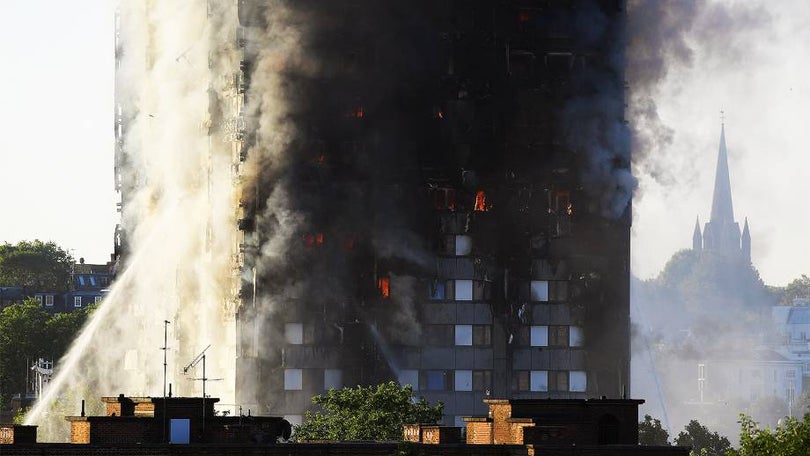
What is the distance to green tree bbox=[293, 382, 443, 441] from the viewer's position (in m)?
188

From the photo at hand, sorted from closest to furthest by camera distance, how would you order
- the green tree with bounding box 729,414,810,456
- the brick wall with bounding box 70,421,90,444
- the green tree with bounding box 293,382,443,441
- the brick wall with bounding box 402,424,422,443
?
the brick wall with bounding box 70,421,90,444, the brick wall with bounding box 402,424,422,443, the green tree with bounding box 729,414,810,456, the green tree with bounding box 293,382,443,441

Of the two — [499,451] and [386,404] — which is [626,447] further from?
[386,404]

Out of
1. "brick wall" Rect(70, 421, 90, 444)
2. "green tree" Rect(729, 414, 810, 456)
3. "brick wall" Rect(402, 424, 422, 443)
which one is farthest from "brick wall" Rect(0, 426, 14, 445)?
"green tree" Rect(729, 414, 810, 456)

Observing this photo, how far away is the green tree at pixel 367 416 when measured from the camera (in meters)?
188

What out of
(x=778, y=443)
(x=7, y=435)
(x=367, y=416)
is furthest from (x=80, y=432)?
(x=367, y=416)

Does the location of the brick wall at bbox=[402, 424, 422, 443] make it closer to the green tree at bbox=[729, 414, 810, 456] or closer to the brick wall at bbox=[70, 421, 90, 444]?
the green tree at bbox=[729, 414, 810, 456]

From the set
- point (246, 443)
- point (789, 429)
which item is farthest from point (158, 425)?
point (789, 429)

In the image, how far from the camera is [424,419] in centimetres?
19262

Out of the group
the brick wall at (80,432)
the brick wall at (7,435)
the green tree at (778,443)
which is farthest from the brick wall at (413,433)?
the brick wall at (7,435)

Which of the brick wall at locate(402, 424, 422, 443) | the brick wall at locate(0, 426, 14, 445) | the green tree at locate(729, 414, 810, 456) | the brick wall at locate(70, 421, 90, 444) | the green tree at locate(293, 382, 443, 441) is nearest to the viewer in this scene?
the brick wall at locate(0, 426, 14, 445)

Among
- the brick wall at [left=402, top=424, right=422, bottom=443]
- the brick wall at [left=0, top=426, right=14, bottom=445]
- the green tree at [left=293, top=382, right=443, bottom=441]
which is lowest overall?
the brick wall at [left=0, top=426, right=14, bottom=445]

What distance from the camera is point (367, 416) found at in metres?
191

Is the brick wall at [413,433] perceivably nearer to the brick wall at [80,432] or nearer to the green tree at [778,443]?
the green tree at [778,443]

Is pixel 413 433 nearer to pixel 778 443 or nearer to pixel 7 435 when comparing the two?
pixel 778 443
